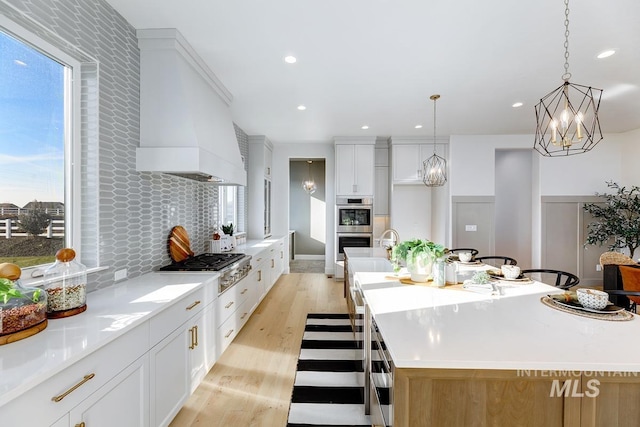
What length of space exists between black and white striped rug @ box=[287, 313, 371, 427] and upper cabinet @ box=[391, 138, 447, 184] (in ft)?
10.7

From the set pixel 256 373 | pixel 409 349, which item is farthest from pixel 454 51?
pixel 256 373

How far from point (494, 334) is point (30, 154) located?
247cm

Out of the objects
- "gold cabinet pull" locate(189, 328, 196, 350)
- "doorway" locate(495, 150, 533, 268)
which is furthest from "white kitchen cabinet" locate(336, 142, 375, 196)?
"gold cabinet pull" locate(189, 328, 196, 350)

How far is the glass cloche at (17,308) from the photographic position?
1.13 meters

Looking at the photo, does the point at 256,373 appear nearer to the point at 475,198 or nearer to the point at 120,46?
the point at 120,46

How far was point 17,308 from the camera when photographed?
1.17 metres

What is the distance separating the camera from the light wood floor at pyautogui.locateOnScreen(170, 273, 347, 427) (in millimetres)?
1986

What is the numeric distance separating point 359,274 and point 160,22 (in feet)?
8.06

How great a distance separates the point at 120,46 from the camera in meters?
2.16

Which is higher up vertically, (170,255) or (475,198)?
(475,198)

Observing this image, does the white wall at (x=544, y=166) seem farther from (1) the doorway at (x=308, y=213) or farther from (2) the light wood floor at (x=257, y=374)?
(1) the doorway at (x=308, y=213)

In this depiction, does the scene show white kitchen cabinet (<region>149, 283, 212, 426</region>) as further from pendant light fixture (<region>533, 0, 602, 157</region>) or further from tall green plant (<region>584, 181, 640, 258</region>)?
tall green plant (<region>584, 181, 640, 258</region>)

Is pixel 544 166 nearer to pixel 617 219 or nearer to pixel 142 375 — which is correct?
pixel 617 219

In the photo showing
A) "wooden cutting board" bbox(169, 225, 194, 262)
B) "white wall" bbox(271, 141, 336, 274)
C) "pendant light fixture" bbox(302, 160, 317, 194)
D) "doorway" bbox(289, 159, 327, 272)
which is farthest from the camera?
"doorway" bbox(289, 159, 327, 272)
